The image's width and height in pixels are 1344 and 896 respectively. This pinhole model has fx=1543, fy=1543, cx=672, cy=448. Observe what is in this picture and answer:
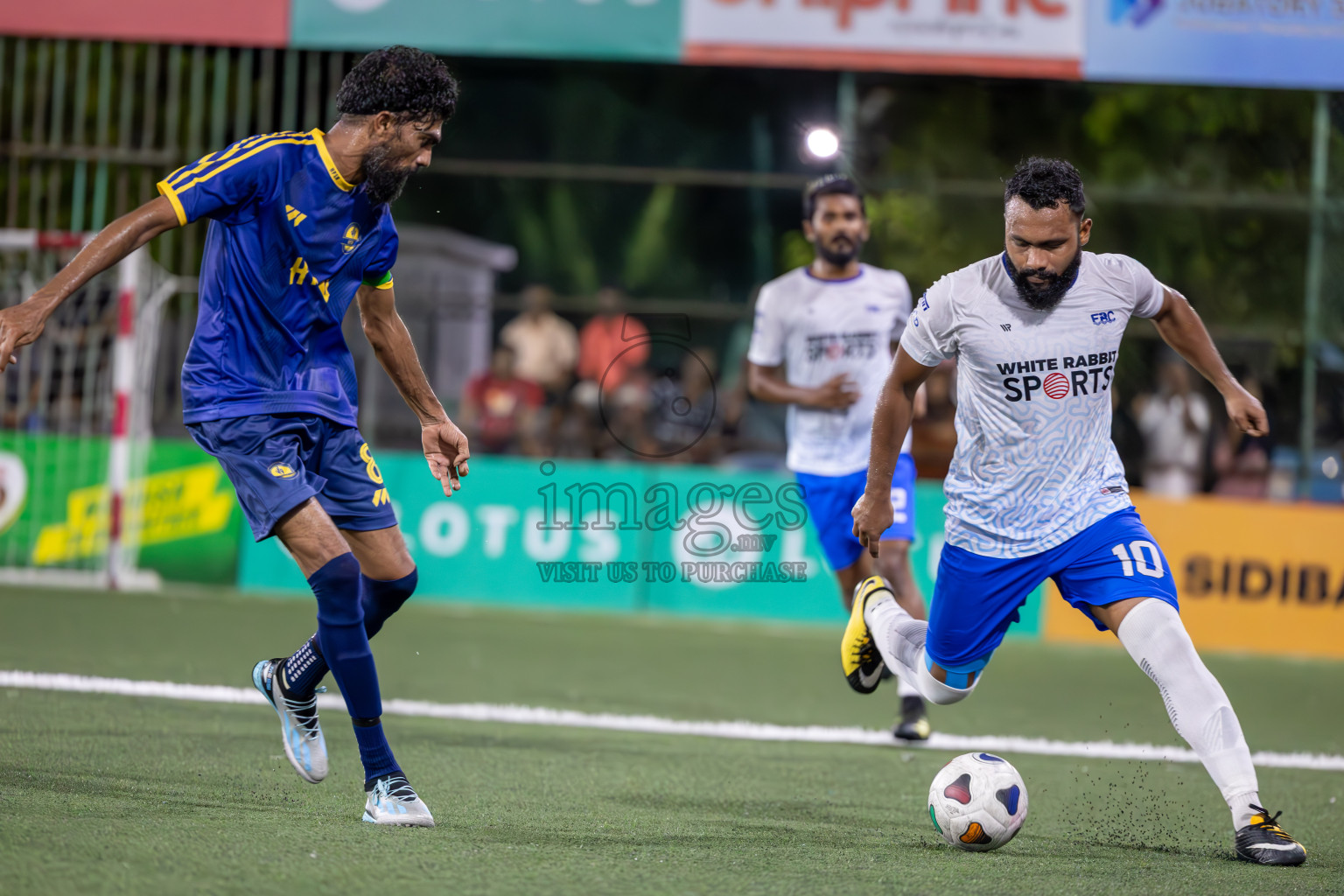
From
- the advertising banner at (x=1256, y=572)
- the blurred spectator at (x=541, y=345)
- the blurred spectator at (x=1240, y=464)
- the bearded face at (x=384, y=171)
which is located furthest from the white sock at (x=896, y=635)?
the blurred spectator at (x=1240, y=464)

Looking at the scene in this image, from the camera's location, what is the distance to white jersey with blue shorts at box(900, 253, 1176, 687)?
4973 mm

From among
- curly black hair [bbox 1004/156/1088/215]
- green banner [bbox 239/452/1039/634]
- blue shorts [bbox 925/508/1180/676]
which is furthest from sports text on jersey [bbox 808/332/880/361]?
green banner [bbox 239/452/1039/634]

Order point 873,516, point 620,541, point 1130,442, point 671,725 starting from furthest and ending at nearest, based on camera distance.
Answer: point 1130,442
point 620,541
point 671,725
point 873,516

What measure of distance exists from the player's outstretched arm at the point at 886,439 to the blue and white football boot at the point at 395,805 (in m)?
1.71

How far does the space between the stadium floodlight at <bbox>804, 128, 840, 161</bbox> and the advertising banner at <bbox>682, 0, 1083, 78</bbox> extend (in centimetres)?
93

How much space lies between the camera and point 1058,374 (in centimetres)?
499

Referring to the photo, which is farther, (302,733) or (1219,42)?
(1219,42)

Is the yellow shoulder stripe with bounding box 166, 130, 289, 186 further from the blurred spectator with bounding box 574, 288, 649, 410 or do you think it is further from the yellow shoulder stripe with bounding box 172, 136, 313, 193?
the blurred spectator with bounding box 574, 288, 649, 410

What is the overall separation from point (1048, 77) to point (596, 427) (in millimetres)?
5077

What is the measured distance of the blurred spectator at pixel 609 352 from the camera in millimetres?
13742

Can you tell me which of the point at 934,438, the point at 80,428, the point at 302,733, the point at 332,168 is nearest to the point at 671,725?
the point at 302,733

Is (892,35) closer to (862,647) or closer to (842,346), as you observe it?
(842,346)

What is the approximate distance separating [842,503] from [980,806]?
9.62 ft

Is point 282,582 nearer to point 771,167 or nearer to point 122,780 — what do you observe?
point 771,167
